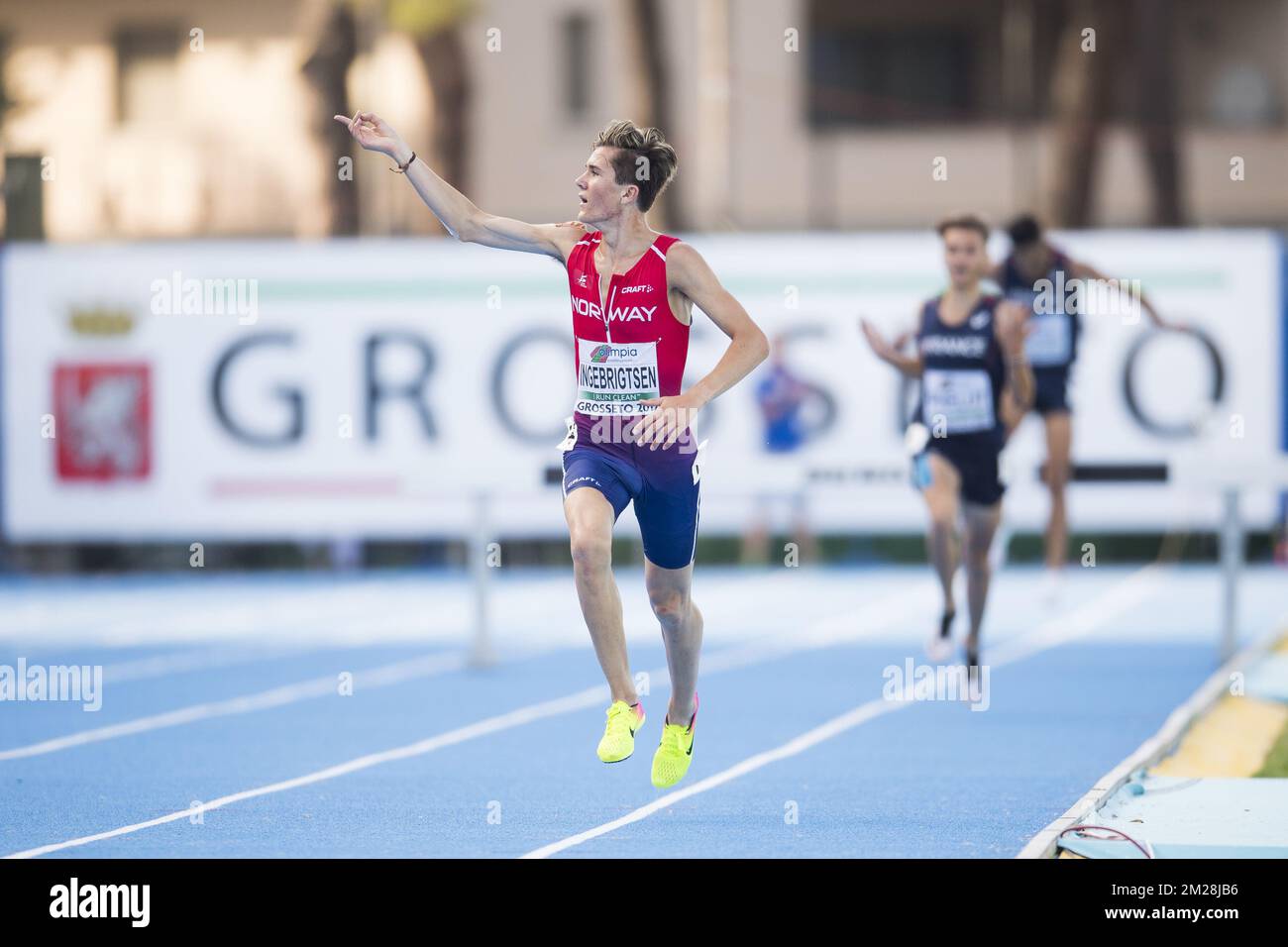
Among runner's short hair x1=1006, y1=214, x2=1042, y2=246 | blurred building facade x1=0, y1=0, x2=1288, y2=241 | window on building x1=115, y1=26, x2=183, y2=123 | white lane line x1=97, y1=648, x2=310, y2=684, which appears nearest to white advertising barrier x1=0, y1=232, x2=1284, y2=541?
white lane line x1=97, y1=648, x2=310, y2=684

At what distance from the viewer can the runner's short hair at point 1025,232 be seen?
12.8 meters

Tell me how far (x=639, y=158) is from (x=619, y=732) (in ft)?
6.60

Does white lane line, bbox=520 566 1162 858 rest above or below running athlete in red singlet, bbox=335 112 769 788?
below

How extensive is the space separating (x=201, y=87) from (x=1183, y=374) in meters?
17.6

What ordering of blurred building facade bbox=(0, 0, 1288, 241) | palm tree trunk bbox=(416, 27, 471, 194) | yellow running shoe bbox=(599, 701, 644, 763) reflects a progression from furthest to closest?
1. blurred building facade bbox=(0, 0, 1288, 241)
2. palm tree trunk bbox=(416, 27, 471, 194)
3. yellow running shoe bbox=(599, 701, 644, 763)

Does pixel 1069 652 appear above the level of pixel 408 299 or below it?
below

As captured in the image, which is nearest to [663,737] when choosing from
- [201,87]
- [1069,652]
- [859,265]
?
[1069,652]

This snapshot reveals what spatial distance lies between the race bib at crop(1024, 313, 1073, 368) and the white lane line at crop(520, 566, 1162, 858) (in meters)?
1.98

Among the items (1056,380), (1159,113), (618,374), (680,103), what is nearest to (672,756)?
(618,374)

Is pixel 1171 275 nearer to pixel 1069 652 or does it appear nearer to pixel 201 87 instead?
pixel 1069 652

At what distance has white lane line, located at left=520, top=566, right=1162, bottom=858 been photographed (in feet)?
25.4

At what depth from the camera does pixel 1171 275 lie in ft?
64.9

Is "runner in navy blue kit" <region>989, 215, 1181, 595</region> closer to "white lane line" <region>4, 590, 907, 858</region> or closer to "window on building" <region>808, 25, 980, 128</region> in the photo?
"white lane line" <region>4, 590, 907, 858</region>

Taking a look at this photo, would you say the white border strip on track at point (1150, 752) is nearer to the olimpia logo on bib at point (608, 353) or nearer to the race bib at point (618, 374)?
the race bib at point (618, 374)
